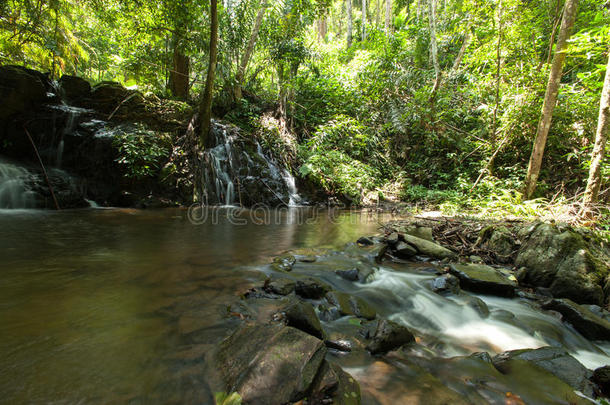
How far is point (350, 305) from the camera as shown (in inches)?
99.3

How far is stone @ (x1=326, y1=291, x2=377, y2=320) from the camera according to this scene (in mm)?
2410

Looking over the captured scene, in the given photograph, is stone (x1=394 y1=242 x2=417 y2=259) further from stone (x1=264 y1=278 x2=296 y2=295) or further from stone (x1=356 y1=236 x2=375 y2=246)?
stone (x1=264 y1=278 x2=296 y2=295)

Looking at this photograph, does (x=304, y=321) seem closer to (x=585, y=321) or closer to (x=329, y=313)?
(x=329, y=313)

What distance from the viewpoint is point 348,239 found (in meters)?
5.18

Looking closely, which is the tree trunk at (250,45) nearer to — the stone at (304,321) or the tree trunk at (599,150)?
the tree trunk at (599,150)

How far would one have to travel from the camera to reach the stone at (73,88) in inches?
319

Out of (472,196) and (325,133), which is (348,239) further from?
(325,133)

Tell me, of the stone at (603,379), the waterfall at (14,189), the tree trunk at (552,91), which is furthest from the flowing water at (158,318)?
the tree trunk at (552,91)

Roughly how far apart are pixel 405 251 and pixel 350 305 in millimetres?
1981

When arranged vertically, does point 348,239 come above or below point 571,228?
below

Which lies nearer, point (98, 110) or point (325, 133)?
point (98, 110)

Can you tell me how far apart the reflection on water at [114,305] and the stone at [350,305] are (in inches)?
35.3

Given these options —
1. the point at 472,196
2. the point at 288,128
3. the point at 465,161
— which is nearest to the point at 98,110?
the point at 288,128

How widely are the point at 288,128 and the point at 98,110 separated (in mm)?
6933
